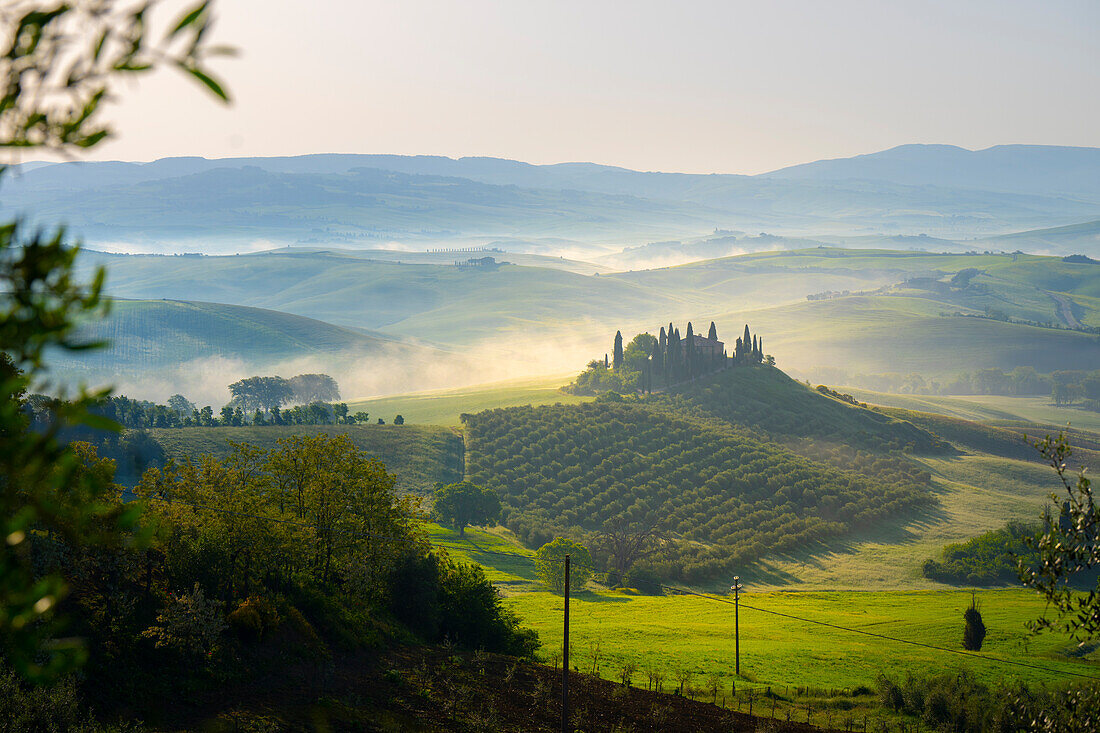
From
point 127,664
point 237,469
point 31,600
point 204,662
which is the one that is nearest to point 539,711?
point 204,662

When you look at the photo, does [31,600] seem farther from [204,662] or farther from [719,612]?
[719,612]

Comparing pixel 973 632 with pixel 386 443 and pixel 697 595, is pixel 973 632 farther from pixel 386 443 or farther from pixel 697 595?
pixel 386 443

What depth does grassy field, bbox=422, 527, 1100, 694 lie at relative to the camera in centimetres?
6212

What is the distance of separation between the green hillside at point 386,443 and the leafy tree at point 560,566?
132 ft

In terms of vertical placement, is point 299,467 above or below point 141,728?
above

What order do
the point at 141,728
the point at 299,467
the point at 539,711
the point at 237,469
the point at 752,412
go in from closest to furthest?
the point at 141,728
the point at 539,711
the point at 237,469
the point at 299,467
the point at 752,412

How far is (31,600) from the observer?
4.80 metres

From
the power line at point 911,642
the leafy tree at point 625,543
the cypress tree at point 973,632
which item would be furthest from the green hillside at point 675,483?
the cypress tree at point 973,632

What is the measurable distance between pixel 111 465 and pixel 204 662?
8.69 m

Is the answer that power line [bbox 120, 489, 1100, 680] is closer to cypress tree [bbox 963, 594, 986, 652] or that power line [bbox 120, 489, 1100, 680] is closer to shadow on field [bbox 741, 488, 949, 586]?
cypress tree [bbox 963, 594, 986, 652]

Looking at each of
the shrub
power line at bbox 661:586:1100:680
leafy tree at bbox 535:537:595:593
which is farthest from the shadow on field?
leafy tree at bbox 535:537:595:593

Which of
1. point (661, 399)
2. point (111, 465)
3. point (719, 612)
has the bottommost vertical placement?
point (719, 612)

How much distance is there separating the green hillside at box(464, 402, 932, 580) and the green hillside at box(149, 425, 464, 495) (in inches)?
231

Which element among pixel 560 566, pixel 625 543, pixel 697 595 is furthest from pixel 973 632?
pixel 625 543
